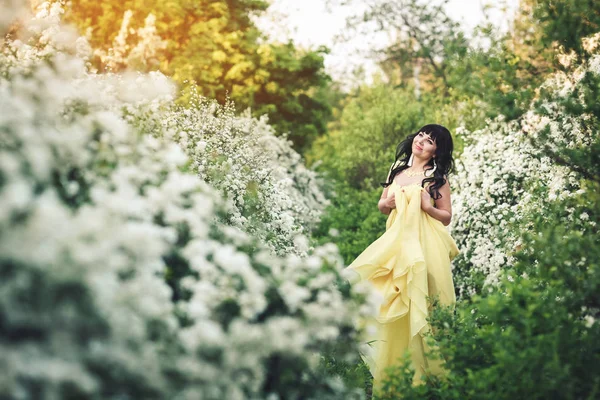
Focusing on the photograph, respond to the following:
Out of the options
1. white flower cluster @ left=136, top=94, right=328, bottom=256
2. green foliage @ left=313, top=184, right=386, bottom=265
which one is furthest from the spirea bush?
green foliage @ left=313, top=184, right=386, bottom=265

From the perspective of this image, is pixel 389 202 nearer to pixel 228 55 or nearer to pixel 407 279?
pixel 407 279

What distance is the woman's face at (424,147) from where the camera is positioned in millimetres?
5702

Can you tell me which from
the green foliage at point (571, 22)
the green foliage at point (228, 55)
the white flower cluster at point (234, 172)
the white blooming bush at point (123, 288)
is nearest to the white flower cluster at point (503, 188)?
the green foliage at point (571, 22)

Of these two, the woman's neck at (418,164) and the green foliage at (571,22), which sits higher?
the green foliage at (571,22)

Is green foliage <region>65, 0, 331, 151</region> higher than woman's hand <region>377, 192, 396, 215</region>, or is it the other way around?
green foliage <region>65, 0, 331, 151</region>

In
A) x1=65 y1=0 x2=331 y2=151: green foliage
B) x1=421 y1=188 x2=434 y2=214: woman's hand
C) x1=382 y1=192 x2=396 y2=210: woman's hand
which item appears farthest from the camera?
x1=65 y1=0 x2=331 y2=151: green foliage

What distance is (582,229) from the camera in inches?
182

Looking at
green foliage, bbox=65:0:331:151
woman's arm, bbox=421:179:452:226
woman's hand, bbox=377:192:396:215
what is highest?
green foliage, bbox=65:0:331:151

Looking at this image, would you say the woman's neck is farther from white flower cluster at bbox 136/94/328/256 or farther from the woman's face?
white flower cluster at bbox 136/94/328/256

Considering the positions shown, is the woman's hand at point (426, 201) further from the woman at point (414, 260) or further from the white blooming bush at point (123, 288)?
the white blooming bush at point (123, 288)

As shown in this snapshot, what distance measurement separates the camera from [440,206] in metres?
5.50

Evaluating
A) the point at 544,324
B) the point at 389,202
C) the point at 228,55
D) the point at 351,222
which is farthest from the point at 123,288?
the point at 228,55

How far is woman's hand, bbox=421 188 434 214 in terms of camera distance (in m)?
A: 5.41

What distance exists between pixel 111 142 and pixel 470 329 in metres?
2.86
